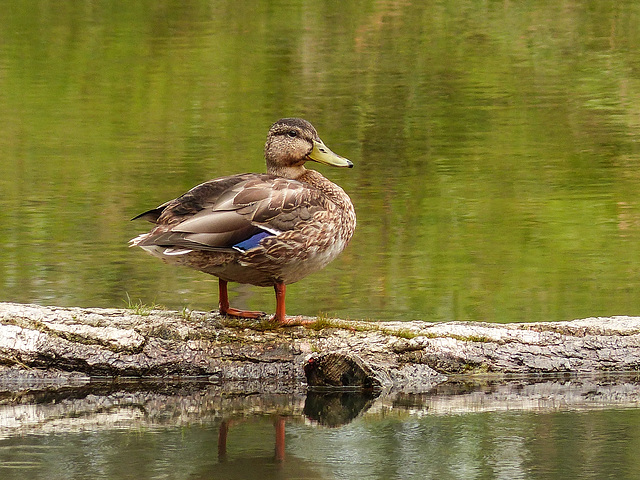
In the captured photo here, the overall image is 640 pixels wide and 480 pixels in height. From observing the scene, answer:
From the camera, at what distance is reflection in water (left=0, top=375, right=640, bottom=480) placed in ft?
18.1

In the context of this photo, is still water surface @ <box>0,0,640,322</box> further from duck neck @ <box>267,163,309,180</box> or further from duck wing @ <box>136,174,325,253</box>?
duck wing @ <box>136,174,325,253</box>

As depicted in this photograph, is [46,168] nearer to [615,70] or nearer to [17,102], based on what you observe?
[17,102]

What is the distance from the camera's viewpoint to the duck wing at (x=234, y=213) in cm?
662

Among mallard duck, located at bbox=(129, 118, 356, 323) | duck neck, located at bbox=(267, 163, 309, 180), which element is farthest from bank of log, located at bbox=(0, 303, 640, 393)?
duck neck, located at bbox=(267, 163, 309, 180)

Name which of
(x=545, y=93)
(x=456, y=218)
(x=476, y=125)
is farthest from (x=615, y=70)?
(x=456, y=218)

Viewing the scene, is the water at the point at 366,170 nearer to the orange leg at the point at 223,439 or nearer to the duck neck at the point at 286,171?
the orange leg at the point at 223,439

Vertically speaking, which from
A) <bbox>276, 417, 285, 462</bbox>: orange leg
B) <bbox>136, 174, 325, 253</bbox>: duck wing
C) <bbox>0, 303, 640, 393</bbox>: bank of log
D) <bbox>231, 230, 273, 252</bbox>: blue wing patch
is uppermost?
<bbox>136, 174, 325, 253</bbox>: duck wing

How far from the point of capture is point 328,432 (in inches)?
242

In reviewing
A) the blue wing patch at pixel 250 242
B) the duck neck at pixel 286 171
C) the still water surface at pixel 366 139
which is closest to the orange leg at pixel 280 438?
the blue wing patch at pixel 250 242

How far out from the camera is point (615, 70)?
816 inches

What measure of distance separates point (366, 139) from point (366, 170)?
67.5 inches

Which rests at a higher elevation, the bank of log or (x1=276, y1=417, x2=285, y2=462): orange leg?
the bank of log

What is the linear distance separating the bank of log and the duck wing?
50cm

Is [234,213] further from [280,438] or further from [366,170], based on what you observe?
[366,170]
